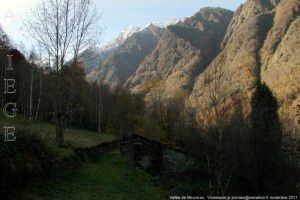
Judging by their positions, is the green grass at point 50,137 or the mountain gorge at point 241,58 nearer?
the green grass at point 50,137

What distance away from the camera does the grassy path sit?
15.7 meters

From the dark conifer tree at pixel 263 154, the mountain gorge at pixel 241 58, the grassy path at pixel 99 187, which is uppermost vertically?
the mountain gorge at pixel 241 58

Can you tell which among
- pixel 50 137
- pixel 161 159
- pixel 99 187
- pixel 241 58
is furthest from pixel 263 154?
pixel 241 58

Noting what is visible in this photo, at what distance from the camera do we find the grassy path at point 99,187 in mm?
15727

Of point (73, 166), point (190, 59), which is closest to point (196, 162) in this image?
point (73, 166)

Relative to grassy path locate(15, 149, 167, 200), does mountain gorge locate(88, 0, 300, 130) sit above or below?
above

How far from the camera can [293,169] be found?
2370cm

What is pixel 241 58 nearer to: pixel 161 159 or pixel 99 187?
pixel 161 159

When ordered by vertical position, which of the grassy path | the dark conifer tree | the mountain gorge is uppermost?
the mountain gorge

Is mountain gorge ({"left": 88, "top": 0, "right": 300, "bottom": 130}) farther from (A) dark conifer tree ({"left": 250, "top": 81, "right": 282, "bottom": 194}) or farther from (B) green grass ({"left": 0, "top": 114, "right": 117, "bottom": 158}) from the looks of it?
(A) dark conifer tree ({"left": 250, "top": 81, "right": 282, "bottom": 194})

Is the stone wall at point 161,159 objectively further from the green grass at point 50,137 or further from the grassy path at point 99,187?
the green grass at point 50,137

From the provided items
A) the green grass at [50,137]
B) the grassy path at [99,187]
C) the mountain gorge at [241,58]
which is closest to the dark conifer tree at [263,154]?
the grassy path at [99,187]

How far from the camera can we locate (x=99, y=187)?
19.2 m

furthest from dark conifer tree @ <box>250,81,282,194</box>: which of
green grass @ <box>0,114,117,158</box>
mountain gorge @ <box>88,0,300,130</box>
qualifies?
mountain gorge @ <box>88,0,300,130</box>
